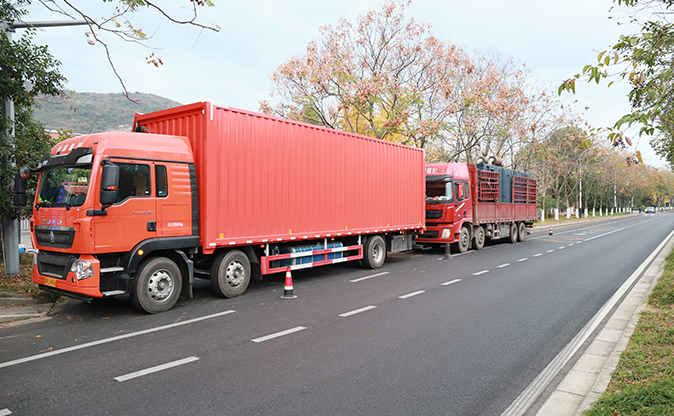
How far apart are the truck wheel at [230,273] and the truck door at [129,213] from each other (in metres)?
1.50

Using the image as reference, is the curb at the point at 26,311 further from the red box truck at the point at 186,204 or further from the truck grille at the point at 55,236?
the truck grille at the point at 55,236

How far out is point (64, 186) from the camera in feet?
23.3

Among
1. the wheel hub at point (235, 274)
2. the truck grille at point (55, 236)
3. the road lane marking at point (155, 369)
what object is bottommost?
the road lane marking at point (155, 369)

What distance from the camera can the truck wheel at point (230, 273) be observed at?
27.4 feet

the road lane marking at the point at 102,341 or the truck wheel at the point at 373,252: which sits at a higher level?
the truck wheel at the point at 373,252

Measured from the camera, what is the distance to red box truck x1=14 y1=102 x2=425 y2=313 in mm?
6848

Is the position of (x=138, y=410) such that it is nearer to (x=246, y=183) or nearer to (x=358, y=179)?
(x=246, y=183)

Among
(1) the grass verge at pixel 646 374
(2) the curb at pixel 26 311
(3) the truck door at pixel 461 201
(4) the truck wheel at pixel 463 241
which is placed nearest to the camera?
(1) the grass verge at pixel 646 374

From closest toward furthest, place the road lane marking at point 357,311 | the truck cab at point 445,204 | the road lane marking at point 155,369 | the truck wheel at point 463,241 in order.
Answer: the road lane marking at point 155,369
the road lane marking at point 357,311
the truck cab at point 445,204
the truck wheel at point 463,241

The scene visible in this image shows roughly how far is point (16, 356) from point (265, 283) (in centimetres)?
543

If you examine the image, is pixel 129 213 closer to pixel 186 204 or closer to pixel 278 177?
pixel 186 204

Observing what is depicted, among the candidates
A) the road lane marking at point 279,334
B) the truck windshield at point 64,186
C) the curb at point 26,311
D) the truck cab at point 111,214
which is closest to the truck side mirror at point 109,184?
the truck cab at point 111,214

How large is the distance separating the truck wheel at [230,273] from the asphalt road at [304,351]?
0.83 feet

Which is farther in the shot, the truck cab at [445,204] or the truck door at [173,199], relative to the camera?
the truck cab at [445,204]
